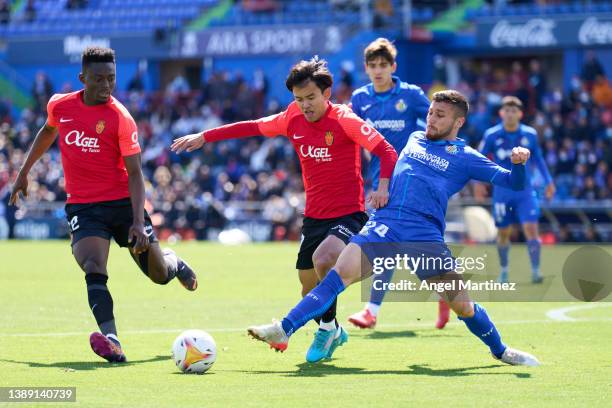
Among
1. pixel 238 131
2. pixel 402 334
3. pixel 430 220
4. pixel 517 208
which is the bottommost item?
pixel 402 334

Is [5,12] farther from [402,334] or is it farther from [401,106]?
[402,334]

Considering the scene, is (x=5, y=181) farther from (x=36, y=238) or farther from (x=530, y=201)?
(x=530, y=201)

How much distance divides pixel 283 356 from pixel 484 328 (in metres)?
1.71

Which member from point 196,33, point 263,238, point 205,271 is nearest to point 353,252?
point 205,271

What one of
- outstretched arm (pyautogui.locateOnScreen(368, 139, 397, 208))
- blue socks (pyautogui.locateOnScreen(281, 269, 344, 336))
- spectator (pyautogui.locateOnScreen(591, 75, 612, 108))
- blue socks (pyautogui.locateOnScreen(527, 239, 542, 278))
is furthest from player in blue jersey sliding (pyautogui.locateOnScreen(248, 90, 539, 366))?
spectator (pyautogui.locateOnScreen(591, 75, 612, 108))

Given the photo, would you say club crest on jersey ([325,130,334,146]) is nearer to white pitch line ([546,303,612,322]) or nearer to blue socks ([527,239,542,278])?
white pitch line ([546,303,612,322])

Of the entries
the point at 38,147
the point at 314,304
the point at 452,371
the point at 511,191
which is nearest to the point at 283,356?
the point at 314,304

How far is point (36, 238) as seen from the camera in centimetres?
3509

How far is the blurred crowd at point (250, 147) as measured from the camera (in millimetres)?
28875

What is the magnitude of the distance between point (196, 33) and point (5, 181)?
7909 millimetres

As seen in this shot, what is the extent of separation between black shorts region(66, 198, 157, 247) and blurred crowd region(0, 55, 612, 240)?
19.1m

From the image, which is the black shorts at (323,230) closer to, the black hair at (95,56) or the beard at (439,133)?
the beard at (439,133)

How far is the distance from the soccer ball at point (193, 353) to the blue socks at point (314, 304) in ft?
1.91

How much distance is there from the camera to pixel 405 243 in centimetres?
883
